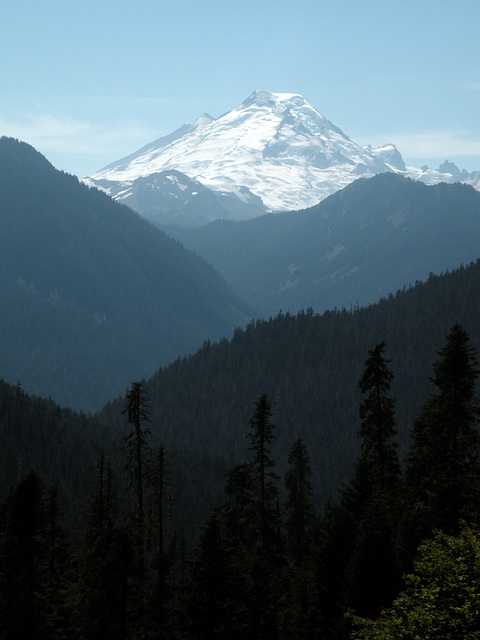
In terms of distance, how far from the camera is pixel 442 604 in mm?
21062

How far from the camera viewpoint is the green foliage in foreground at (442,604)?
66.7 ft

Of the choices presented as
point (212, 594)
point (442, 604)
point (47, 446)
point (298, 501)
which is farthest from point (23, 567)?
point (47, 446)

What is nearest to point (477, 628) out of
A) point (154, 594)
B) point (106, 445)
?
point (154, 594)

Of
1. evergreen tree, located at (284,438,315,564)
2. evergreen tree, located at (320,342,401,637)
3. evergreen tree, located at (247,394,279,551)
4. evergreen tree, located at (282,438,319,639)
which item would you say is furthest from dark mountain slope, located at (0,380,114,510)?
evergreen tree, located at (320,342,401,637)

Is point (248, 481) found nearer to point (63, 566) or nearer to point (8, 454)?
point (63, 566)

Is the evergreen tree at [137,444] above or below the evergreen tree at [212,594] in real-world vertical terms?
above

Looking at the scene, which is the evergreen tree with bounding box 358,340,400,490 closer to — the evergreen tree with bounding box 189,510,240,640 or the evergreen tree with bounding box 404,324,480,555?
the evergreen tree with bounding box 404,324,480,555

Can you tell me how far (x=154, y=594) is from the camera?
1545 inches

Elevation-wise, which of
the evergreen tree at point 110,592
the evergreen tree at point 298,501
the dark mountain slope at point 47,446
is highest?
the dark mountain slope at point 47,446

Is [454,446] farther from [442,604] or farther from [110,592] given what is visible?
[110,592]

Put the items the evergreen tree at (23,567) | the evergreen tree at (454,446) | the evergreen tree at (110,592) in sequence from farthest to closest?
the evergreen tree at (23,567) → the evergreen tree at (110,592) → the evergreen tree at (454,446)

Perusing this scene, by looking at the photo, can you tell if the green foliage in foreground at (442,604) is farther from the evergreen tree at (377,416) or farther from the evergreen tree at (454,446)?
the evergreen tree at (377,416)

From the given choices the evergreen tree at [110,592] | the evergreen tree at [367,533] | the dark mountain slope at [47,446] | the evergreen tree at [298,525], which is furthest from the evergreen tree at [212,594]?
the dark mountain slope at [47,446]

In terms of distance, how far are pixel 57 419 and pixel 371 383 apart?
6372 inches
